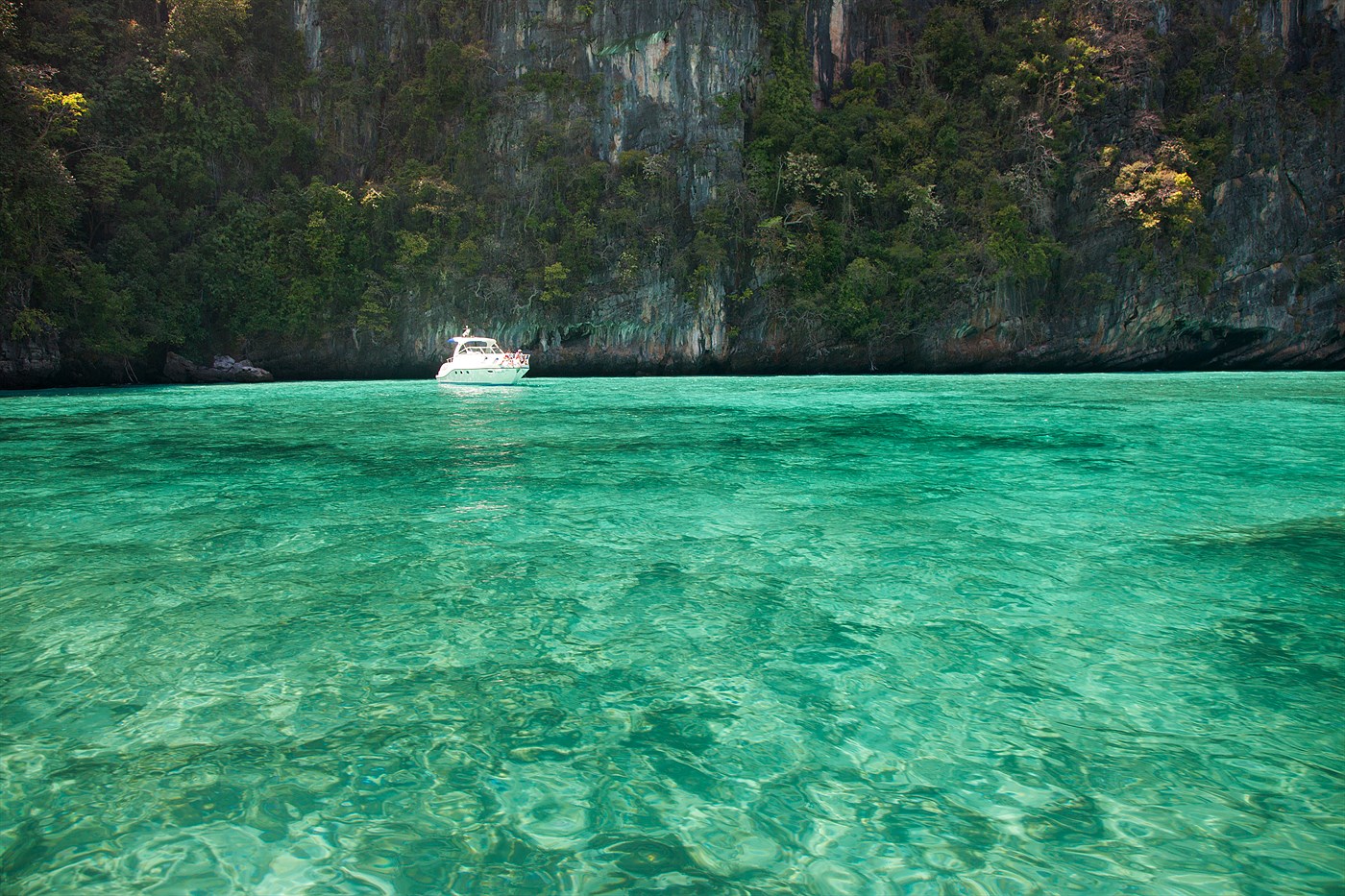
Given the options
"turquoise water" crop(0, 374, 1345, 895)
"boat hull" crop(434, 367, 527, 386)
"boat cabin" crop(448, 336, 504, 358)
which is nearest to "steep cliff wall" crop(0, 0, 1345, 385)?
"boat cabin" crop(448, 336, 504, 358)

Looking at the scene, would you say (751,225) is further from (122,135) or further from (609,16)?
(122,135)

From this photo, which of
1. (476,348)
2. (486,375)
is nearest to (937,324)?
(486,375)

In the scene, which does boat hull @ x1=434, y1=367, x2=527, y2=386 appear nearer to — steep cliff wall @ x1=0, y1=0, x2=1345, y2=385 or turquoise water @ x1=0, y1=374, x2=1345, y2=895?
steep cliff wall @ x1=0, y1=0, x2=1345, y2=385

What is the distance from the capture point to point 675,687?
390 centimetres

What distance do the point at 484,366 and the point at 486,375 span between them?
39 centimetres

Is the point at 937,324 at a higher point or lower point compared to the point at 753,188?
lower

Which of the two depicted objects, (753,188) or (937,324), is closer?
(937,324)

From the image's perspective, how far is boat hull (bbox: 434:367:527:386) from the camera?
1232 inches

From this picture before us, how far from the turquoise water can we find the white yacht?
865 inches

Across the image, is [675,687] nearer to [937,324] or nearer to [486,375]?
[486,375]

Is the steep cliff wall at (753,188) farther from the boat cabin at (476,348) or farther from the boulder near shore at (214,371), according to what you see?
the boat cabin at (476,348)

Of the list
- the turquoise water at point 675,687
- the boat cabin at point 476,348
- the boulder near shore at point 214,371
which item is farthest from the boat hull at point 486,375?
the turquoise water at point 675,687

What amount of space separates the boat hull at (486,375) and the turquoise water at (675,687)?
22.1 meters

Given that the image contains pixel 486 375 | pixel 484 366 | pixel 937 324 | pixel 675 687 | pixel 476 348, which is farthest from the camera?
pixel 937 324
